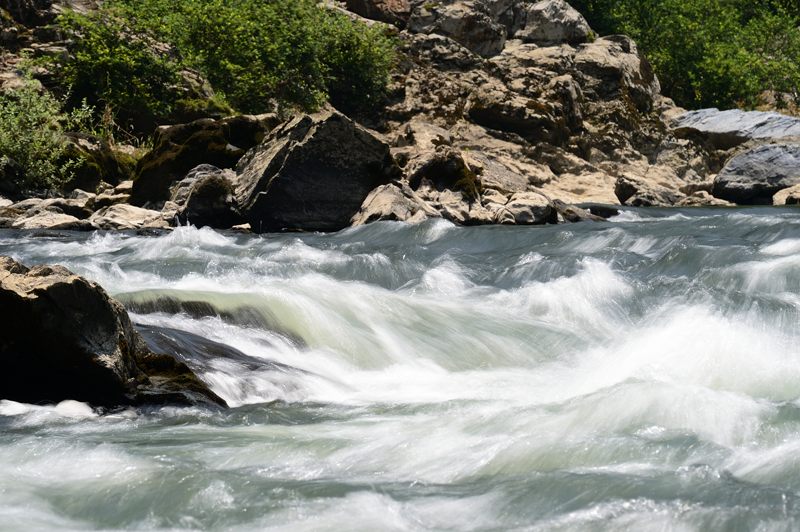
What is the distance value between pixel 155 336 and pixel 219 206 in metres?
8.71

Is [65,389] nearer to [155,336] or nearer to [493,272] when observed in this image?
[155,336]

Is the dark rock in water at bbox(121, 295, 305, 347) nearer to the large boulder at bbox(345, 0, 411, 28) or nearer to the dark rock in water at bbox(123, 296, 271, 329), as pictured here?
the dark rock in water at bbox(123, 296, 271, 329)

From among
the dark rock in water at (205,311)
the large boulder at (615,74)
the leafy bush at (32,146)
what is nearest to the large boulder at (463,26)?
the large boulder at (615,74)

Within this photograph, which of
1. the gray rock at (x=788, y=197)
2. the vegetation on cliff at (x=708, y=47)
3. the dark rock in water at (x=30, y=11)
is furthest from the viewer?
the vegetation on cliff at (x=708, y=47)

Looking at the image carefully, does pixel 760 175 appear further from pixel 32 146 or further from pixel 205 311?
pixel 205 311

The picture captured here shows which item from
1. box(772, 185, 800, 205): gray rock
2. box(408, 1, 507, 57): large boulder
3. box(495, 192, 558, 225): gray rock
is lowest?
box(772, 185, 800, 205): gray rock

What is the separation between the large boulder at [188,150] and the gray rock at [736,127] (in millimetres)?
13559

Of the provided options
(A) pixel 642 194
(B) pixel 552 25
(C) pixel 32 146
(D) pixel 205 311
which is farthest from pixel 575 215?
(B) pixel 552 25

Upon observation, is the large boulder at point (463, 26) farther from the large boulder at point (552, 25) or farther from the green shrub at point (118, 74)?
the green shrub at point (118, 74)

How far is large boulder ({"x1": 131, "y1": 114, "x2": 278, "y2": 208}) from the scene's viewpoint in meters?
16.3

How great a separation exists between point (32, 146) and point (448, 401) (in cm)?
1240

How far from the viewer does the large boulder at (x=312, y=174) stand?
14680mm

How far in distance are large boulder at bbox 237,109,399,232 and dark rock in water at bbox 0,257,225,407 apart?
9.21m

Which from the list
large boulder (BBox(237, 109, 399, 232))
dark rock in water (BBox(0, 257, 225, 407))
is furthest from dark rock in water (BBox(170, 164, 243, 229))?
dark rock in water (BBox(0, 257, 225, 407))
